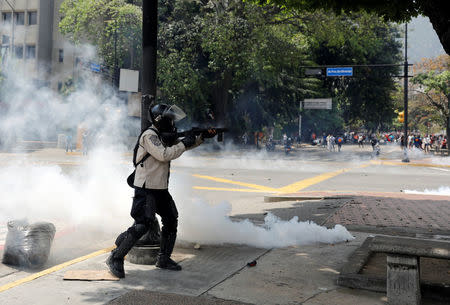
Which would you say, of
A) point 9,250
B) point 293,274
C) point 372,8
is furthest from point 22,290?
point 372,8

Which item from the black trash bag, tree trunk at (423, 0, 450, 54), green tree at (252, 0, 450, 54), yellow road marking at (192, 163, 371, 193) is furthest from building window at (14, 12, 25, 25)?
tree trunk at (423, 0, 450, 54)

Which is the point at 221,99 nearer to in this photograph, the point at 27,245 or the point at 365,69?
the point at 365,69

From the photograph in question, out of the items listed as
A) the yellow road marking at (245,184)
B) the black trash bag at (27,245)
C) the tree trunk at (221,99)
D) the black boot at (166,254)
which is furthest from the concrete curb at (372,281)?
the tree trunk at (221,99)

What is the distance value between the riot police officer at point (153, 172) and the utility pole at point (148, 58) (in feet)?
1.96

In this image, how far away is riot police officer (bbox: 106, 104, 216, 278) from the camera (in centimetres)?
473

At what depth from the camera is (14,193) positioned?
8.75m

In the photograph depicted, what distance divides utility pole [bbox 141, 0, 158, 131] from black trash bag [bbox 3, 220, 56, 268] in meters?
1.69

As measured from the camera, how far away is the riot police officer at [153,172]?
4734mm

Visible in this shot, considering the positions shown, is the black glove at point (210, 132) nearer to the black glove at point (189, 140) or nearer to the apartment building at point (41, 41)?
the black glove at point (189, 140)

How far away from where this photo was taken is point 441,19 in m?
5.32

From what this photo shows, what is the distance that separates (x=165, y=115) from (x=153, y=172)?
0.60m

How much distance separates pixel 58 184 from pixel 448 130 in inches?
1152

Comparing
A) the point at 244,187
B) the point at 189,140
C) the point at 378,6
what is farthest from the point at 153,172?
the point at 244,187

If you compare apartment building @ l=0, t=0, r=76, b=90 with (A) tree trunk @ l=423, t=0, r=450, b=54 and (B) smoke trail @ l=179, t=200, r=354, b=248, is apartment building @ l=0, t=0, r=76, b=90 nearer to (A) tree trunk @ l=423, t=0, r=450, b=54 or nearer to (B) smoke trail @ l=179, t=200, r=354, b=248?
(B) smoke trail @ l=179, t=200, r=354, b=248
